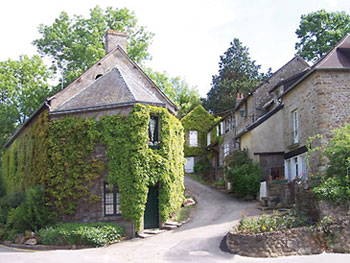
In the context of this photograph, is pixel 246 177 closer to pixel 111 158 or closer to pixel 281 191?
pixel 281 191

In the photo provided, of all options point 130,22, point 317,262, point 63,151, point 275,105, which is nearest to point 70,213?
point 63,151

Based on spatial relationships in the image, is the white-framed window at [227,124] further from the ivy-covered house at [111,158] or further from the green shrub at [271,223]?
the green shrub at [271,223]

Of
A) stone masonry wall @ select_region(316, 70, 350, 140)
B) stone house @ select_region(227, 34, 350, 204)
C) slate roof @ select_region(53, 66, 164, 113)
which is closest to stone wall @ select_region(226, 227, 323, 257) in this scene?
stone house @ select_region(227, 34, 350, 204)

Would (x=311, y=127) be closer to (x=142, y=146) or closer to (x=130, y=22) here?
(x=142, y=146)

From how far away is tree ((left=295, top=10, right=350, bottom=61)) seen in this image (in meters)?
43.3

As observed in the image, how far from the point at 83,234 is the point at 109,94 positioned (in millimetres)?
7571

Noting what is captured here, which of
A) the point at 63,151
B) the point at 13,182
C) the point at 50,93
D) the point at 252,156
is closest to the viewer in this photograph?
the point at 63,151

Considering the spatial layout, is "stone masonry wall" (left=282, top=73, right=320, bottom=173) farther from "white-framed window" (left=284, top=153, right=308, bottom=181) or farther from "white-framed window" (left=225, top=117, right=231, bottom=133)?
"white-framed window" (left=225, top=117, right=231, bottom=133)

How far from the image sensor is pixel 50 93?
38.0 m

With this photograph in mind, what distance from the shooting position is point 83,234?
18922mm

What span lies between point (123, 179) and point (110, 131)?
8.36 feet

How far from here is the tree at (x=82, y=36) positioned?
3794 cm

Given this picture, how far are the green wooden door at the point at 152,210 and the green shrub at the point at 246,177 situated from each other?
763 centimetres

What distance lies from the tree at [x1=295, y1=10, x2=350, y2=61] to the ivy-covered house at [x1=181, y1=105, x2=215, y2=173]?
1269 cm
